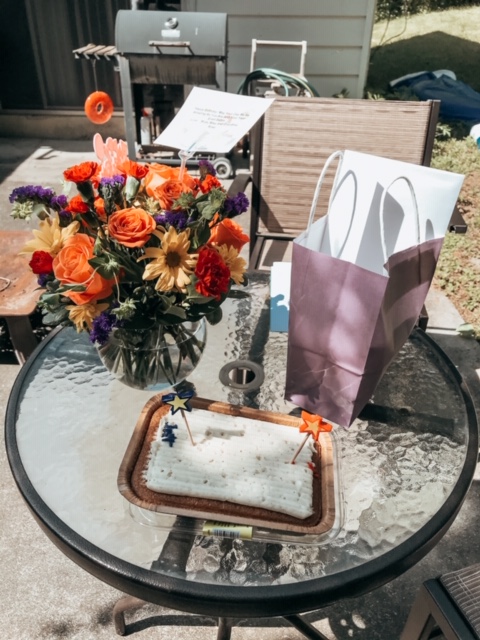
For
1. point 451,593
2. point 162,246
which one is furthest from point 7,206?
point 451,593

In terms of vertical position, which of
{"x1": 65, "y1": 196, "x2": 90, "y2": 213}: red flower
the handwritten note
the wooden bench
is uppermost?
{"x1": 65, "y1": 196, "x2": 90, "y2": 213}: red flower

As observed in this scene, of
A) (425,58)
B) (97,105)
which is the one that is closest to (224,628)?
(97,105)

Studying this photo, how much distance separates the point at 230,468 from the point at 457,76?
822 cm

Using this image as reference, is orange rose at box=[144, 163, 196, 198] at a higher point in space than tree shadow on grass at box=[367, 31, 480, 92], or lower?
higher

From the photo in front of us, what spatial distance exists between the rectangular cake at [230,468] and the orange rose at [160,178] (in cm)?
49

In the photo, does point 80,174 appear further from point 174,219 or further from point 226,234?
point 226,234

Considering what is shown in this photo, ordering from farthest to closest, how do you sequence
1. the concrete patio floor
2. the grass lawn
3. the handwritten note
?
1. the grass lawn
2. the concrete patio floor
3. the handwritten note

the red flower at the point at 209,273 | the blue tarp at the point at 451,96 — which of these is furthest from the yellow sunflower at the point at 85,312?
the blue tarp at the point at 451,96

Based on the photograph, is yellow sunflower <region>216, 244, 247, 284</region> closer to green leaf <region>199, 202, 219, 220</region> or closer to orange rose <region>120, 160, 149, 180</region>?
green leaf <region>199, 202, 219, 220</region>

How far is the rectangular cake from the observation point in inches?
40.1

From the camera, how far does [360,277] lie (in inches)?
41.1

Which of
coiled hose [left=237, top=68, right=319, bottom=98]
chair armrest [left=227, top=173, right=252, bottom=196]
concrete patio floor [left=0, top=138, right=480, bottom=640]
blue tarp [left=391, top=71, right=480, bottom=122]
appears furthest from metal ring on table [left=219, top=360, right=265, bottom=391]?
blue tarp [left=391, top=71, right=480, bottom=122]

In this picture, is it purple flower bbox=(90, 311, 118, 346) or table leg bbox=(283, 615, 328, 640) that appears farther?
table leg bbox=(283, 615, 328, 640)

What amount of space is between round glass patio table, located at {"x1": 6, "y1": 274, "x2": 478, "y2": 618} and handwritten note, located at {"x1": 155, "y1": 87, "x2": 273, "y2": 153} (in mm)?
588
